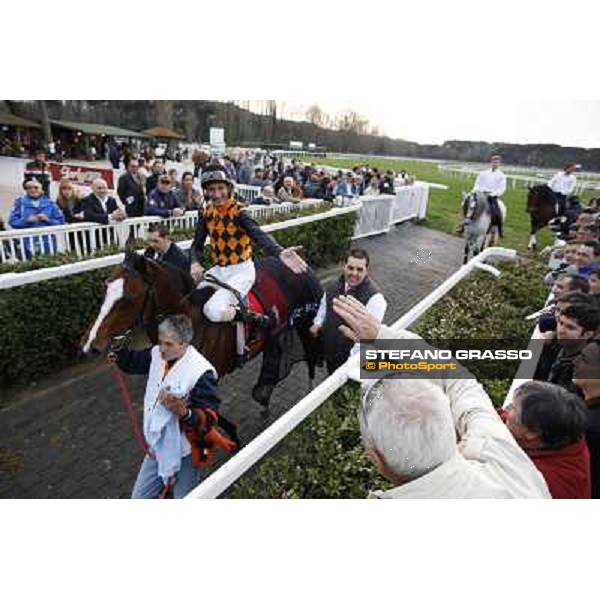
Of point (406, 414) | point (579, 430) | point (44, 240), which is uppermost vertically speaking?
point (406, 414)

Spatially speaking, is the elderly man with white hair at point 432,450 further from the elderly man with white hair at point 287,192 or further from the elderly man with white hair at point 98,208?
the elderly man with white hair at point 287,192

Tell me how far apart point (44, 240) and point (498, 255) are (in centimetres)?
492

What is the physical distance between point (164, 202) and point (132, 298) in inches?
126

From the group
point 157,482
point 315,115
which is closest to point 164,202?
point 315,115

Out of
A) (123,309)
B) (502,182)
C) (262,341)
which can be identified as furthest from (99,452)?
(502,182)

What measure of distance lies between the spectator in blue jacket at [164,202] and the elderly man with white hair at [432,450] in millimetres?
4364

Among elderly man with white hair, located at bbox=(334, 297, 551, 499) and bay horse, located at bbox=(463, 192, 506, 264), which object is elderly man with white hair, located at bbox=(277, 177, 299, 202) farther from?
elderly man with white hair, located at bbox=(334, 297, 551, 499)

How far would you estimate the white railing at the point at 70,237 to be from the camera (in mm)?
4117

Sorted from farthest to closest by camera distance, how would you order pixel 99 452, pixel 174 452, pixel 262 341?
pixel 262 341
pixel 99 452
pixel 174 452

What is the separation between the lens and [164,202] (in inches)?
211

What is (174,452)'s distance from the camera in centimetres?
200

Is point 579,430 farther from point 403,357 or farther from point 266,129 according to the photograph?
point 266,129

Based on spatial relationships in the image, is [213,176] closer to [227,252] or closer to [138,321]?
[227,252]

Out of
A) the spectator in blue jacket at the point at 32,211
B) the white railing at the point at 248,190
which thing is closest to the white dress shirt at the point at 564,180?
the spectator in blue jacket at the point at 32,211
